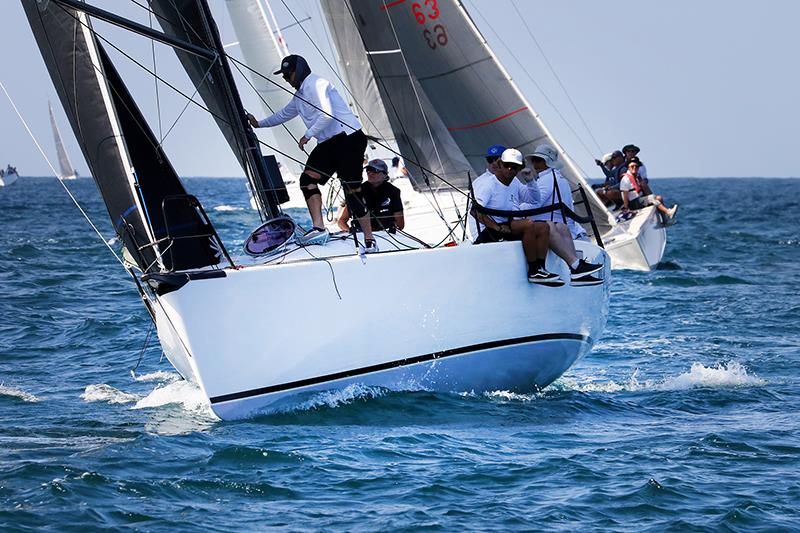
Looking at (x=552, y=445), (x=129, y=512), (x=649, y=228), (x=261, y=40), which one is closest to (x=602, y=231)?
(x=649, y=228)

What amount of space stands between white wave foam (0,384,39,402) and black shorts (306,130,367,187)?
8.34ft

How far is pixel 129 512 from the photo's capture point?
17.4 feet

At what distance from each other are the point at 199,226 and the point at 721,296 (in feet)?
33.2

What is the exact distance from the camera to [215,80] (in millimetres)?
7926

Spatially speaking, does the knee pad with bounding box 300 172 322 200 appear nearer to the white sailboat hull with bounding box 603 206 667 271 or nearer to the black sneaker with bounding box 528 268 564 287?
the black sneaker with bounding box 528 268 564 287

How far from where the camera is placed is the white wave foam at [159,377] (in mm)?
9516

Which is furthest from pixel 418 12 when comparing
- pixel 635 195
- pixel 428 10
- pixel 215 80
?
pixel 215 80

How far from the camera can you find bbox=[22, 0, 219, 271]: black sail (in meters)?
7.10

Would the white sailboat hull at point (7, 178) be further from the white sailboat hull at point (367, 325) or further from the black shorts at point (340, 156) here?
the white sailboat hull at point (367, 325)

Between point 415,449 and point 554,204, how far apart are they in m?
2.18

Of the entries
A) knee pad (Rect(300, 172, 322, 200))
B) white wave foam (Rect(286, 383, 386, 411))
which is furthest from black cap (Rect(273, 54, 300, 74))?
white wave foam (Rect(286, 383, 386, 411))

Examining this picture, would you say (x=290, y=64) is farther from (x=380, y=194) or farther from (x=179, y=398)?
(x=179, y=398)

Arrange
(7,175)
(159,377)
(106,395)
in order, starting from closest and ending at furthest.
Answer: (106,395)
(159,377)
(7,175)

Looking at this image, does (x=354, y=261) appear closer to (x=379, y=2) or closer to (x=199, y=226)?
(x=199, y=226)
